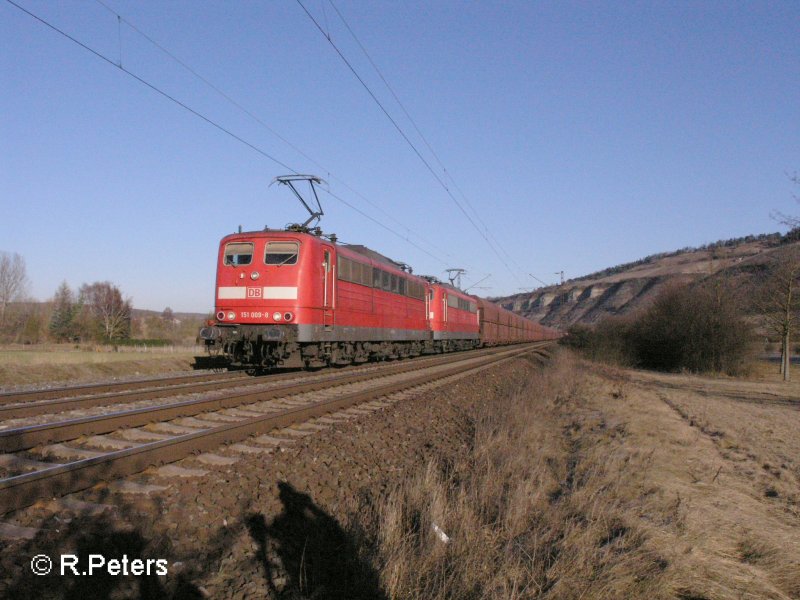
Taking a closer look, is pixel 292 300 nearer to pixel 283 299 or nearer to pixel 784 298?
pixel 283 299

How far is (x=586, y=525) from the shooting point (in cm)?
453

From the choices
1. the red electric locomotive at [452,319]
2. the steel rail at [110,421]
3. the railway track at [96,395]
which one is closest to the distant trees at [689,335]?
the red electric locomotive at [452,319]

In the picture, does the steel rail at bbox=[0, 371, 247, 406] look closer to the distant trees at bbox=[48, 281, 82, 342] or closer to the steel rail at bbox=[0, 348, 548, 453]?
the steel rail at bbox=[0, 348, 548, 453]

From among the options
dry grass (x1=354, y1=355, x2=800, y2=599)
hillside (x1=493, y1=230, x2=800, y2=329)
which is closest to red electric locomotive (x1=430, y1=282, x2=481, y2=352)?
dry grass (x1=354, y1=355, x2=800, y2=599)

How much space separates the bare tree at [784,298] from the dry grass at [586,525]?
21953 millimetres

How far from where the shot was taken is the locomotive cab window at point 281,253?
547 inches

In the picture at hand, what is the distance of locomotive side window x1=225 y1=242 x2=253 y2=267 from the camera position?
14.4 m

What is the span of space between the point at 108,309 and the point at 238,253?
7094cm

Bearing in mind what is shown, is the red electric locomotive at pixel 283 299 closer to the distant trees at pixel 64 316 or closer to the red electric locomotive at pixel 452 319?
the red electric locomotive at pixel 452 319

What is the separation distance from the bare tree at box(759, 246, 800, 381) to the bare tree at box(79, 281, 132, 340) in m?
56.6

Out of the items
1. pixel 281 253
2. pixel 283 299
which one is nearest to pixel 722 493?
pixel 283 299

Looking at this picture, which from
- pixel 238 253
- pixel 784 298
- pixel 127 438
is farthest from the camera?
pixel 784 298

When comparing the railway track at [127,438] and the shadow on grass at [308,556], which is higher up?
the railway track at [127,438]

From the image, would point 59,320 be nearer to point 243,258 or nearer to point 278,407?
point 243,258
